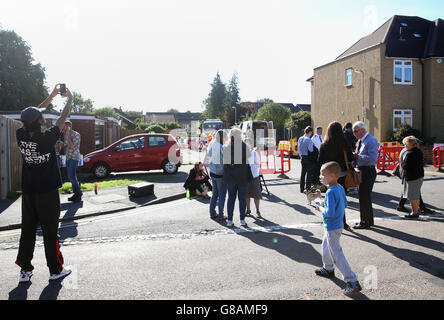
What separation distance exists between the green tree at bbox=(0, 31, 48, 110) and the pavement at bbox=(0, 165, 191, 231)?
3756cm

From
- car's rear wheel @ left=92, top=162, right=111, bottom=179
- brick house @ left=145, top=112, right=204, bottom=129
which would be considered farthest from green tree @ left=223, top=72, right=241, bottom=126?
car's rear wheel @ left=92, top=162, right=111, bottom=179

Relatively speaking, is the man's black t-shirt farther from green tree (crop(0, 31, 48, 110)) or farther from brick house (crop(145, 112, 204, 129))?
brick house (crop(145, 112, 204, 129))

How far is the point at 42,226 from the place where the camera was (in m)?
4.20

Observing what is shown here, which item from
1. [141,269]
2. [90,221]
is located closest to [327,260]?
[141,269]

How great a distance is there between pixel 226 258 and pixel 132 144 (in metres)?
10.8

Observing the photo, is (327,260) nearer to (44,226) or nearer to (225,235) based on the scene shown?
(225,235)

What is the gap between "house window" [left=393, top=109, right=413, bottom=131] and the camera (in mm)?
24406

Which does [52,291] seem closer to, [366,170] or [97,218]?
[97,218]

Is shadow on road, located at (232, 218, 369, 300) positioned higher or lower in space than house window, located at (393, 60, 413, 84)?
lower

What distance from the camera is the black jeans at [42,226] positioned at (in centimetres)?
415

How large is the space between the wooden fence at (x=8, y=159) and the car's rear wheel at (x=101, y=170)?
3190mm

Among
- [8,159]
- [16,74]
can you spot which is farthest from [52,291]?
[16,74]

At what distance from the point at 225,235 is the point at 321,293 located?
249cm
